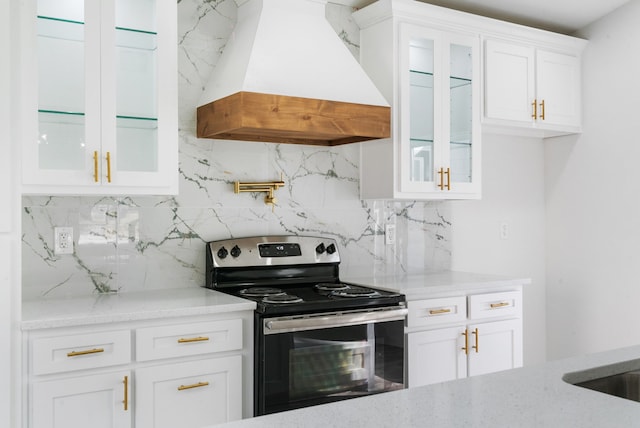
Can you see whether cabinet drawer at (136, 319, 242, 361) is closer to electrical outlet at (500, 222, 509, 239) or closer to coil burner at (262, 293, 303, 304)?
coil burner at (262, 293, 303, 304)

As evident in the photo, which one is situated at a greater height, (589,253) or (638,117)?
(638,117)

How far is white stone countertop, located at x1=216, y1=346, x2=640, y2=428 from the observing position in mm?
1193

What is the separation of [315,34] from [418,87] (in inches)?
27.5

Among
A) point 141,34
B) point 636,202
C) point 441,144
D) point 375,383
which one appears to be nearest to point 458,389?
point 375,383

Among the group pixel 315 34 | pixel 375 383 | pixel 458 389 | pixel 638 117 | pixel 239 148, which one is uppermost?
pixel 315 34

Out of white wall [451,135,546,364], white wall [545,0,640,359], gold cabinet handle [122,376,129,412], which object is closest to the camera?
gold cabinet handle [122,376,129,412]

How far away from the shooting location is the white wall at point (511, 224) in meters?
4.19

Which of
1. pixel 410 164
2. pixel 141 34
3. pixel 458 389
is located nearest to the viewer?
pixel 458 389

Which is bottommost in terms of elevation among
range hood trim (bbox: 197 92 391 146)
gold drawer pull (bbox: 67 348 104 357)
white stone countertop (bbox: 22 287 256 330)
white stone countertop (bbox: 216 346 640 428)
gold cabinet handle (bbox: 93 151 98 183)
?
gold drawer pull (bbox: 67 348 104 357)

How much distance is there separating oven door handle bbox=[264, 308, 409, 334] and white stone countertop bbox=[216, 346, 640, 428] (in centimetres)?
127

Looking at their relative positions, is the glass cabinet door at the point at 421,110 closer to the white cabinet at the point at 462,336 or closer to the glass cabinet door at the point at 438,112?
the glass cabinet door at the point at 438,112

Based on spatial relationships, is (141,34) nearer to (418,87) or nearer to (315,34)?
(315,34)

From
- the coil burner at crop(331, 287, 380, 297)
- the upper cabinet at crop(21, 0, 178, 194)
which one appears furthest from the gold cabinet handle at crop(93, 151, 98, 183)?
the coil burner at crop(331, 287, 380, 297)

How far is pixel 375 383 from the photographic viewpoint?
292cm
